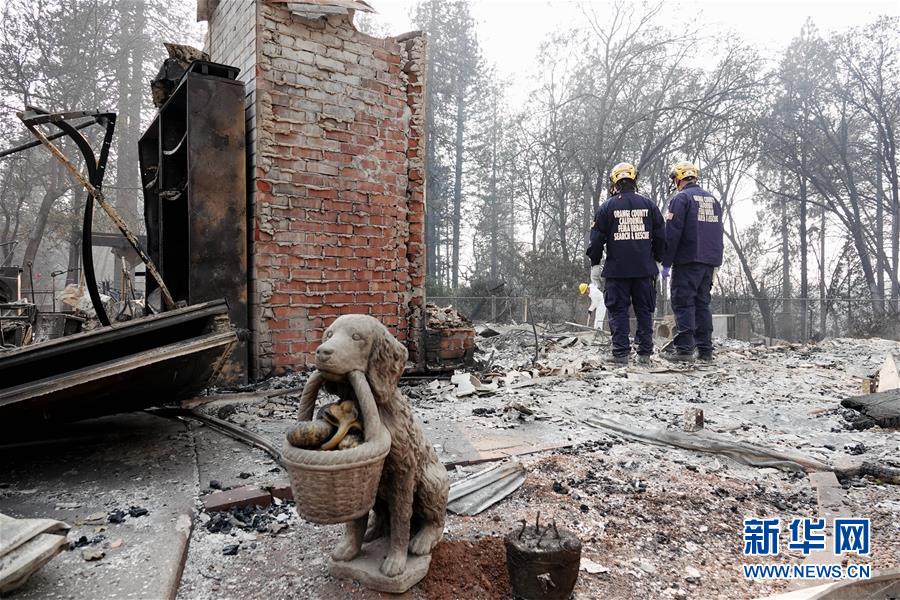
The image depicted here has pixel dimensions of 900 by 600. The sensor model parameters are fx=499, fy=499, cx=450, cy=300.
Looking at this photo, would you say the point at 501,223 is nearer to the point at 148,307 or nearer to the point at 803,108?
the point at 803,108

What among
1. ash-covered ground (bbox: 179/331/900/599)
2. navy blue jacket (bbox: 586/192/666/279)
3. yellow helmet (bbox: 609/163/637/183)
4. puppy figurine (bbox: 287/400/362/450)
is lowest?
ash-covered ground (bbox: 179/331/900/599)

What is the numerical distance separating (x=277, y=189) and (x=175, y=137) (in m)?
1.78

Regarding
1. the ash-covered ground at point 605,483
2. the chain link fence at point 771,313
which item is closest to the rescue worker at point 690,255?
the ash-covered ground at point 605,483

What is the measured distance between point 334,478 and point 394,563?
0.44m

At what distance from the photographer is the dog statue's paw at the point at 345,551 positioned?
1.73 metres

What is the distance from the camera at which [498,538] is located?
76.5 inches

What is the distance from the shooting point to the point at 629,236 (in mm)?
5828

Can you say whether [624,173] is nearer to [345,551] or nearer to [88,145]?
[88,145]

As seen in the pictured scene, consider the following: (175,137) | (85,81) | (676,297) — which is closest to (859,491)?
(676,297)

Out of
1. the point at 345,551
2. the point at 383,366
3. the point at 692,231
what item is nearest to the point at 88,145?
the point at 383,366

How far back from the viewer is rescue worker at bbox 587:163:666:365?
581 cm

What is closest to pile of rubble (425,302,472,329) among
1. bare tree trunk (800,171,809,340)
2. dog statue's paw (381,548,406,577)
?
dog statue's paw (381,548,406,577)

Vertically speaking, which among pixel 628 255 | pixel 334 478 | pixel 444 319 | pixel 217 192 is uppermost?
pixel 217 192

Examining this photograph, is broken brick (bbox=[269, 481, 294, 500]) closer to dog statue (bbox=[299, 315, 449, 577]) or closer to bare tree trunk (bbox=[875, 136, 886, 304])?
dog statue (bbox=[299, 315, 449, 577])
